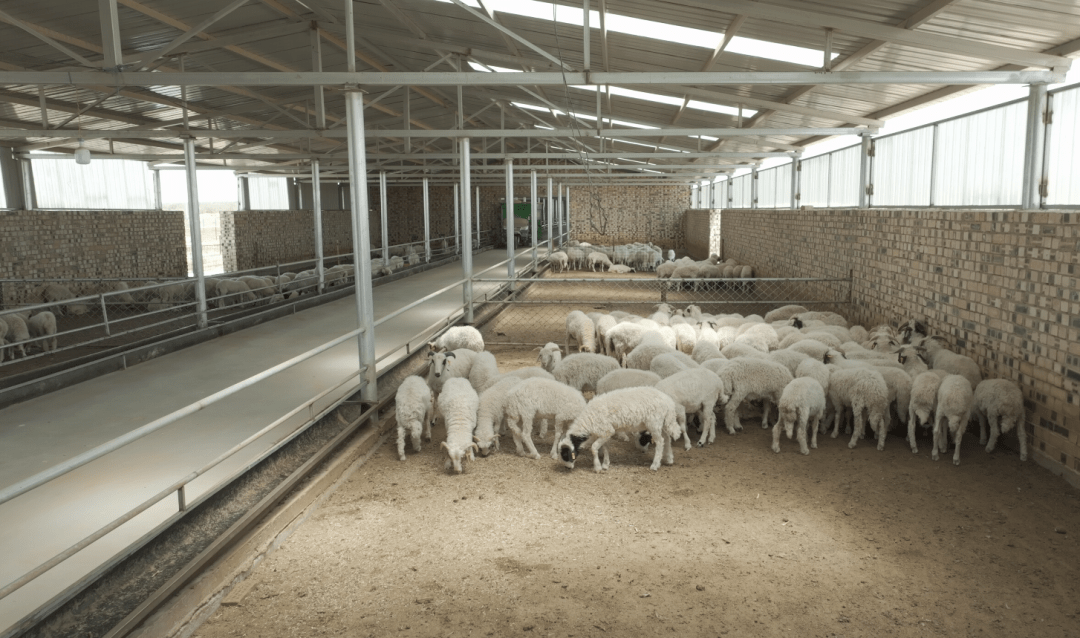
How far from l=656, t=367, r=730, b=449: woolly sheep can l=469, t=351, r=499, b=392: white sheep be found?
5.97 ft

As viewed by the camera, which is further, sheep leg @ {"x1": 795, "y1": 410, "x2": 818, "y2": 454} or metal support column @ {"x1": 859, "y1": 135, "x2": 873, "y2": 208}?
metal support column @ {"x1": 859, "y1": 135, "x2": 873, "y2": 208}

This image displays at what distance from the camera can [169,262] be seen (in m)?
20.2

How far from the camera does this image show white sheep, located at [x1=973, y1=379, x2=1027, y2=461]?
6.20 m

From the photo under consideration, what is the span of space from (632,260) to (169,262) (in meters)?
15.7

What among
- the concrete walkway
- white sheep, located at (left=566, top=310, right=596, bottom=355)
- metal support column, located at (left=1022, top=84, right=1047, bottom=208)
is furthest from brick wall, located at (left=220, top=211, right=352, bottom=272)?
metal support column, located at (left=1022, top=84, right=1047, bottom=208)

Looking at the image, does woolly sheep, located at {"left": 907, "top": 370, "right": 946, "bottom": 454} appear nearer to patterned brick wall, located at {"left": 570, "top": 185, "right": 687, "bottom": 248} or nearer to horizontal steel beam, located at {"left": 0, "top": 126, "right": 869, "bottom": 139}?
horizontal steel beam, located at {"left": 0, "top": 126, "right": 869, "bottom": 139}

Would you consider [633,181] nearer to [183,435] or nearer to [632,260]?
[632,260]

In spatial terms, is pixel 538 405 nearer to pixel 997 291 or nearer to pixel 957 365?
pixel 957 365

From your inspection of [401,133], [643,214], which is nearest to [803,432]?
[401,133]

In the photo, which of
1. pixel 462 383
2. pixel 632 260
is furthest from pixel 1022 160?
pixel 632 260

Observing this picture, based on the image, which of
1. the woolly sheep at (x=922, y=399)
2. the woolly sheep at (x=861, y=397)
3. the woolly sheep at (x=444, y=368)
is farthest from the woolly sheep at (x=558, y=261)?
the woolly sheep at (x=922, y=399)

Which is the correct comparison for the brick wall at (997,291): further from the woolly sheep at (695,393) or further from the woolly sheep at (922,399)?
the woolly sheep at (695,393)

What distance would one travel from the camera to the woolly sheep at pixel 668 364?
7.58m

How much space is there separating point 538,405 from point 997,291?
4.65 meters
